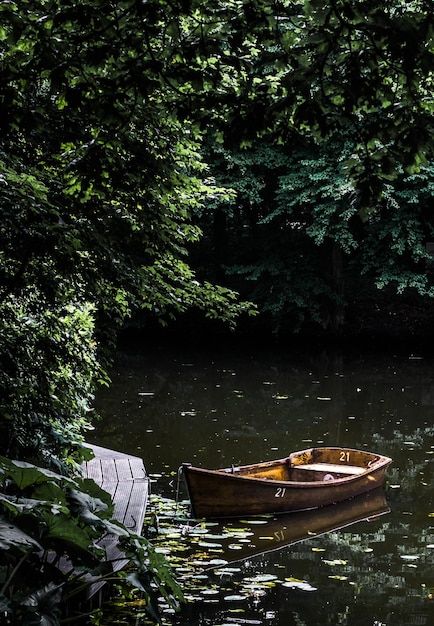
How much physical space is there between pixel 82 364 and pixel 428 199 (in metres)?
19.8

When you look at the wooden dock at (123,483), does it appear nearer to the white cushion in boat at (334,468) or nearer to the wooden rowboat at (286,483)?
the wooden rowboat at (286,483)

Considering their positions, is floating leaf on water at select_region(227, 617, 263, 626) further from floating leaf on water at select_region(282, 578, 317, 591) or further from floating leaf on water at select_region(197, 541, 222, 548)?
floating leaf on water at select_region(197, 541, 222, 548)

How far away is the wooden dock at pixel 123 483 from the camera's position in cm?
768

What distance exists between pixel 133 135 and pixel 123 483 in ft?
14.1

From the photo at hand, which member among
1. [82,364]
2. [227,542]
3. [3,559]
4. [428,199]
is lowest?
[227,542]

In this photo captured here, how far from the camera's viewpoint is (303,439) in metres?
13.9

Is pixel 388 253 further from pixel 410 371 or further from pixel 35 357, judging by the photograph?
pixel 35 357

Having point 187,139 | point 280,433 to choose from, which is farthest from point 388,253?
point 187,139

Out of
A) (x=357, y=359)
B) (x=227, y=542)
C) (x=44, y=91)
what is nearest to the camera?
(x=44, y=91)

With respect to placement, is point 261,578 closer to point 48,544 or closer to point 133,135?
point 133,135

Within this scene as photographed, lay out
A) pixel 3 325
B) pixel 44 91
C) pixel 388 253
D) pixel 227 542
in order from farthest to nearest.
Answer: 1. pixel 388 253
2. pixel 227 542
3. pixel 44 91
4. pixel 3 325

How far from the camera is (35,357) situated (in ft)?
19.8

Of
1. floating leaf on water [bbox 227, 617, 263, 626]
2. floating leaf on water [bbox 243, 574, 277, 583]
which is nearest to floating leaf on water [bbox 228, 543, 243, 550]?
floating leaf on water [bbox 243, 574, 277, 583]

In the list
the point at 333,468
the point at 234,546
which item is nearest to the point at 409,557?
the point at 234,546
